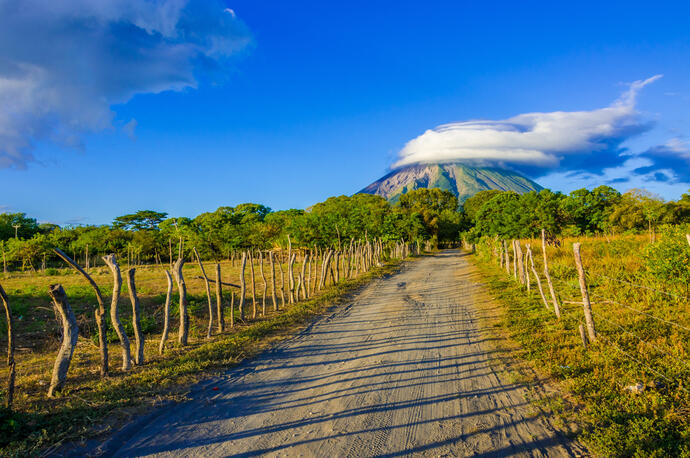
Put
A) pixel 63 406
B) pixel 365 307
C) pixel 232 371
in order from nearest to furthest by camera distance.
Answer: pixel 63 406
pixel 232 371
pixel 365 307

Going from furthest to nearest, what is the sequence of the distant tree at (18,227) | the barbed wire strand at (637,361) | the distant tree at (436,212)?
the distant tree at (436,212) < the distant tree at (18,227) < the barbed wire strand at (637,361)

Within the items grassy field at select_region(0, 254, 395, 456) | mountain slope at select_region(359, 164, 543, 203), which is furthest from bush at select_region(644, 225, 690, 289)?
mountain slope at select_region(359, 164, 543, 203)

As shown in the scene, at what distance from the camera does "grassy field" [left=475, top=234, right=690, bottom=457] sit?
353 cm

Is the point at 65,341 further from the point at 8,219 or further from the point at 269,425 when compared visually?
the point at 8,219

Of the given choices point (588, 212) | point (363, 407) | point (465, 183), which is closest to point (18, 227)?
point (363, 407)

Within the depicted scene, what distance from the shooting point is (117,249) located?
4528 centimetres

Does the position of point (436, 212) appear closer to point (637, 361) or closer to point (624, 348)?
point (624, 348)

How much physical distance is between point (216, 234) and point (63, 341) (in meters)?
27.3

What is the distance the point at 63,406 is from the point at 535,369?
22.0 ft

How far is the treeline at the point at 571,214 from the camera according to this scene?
64.3 feet

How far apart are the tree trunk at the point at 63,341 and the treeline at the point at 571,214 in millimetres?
19302

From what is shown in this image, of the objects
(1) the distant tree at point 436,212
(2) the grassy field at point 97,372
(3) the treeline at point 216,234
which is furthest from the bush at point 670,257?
(1) the distant tree at point 436,212

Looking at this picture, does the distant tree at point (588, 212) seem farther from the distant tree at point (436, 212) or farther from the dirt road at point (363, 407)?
the distant tree at point (436, 212)

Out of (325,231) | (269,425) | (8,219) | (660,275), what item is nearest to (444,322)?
(660,275)
